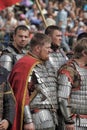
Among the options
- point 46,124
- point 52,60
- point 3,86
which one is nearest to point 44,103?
point 46,124

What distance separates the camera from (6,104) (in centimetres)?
538

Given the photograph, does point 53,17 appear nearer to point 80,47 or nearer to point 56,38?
point 56,38

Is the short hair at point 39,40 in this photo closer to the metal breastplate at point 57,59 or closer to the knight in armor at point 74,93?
the knight in armor at point 74,93

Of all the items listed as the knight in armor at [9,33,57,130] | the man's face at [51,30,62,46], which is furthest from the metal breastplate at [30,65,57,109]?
the man's face at [51,30,62,46]

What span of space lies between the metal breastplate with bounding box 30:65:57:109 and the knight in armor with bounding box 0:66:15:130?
15.9 inches

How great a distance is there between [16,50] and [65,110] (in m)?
1.78

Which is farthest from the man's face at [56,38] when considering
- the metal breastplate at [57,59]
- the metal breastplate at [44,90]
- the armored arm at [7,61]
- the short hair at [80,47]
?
the metal breastplate at [44,90]

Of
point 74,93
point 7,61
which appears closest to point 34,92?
point 74,93

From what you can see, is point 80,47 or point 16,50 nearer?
point 80,47

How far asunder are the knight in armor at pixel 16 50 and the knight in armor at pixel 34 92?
1.00 m

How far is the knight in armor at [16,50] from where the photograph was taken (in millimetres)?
6885

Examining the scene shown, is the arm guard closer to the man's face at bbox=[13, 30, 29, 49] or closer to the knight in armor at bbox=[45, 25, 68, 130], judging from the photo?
the knight in armor at bbox=[45, 25, 68, 130]

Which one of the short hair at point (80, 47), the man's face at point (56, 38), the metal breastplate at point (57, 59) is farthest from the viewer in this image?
the man's face at point (56, 38)

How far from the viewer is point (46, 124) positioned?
5.76 meters
